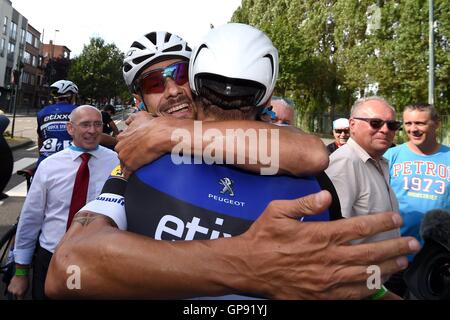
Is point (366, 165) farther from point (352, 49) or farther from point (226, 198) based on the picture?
point (352, 49)

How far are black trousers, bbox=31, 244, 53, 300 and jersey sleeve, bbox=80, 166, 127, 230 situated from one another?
81.9 inches

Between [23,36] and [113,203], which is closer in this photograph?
[113,203]

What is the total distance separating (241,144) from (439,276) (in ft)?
7.41

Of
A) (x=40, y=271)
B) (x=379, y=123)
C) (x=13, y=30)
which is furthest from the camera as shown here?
(x=13, y=30)

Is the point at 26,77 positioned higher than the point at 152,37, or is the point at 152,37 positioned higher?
the point at 26,77

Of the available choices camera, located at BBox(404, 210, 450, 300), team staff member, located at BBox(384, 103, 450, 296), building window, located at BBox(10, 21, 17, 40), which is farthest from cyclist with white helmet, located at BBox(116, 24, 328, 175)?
building window, located at BBox(10, 21, 17, 40)

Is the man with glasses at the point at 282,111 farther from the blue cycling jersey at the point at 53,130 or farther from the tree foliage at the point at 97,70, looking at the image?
the tree foliage at the point at 97,70

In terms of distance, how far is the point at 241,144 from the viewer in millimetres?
1196

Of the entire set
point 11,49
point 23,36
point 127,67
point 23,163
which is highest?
point 23,36

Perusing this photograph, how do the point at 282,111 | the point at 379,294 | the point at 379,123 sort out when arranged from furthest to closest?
the point at 282,111 < the point at 379,123 < the point at 379,294

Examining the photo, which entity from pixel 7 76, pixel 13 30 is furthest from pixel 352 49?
pixel 13 30
